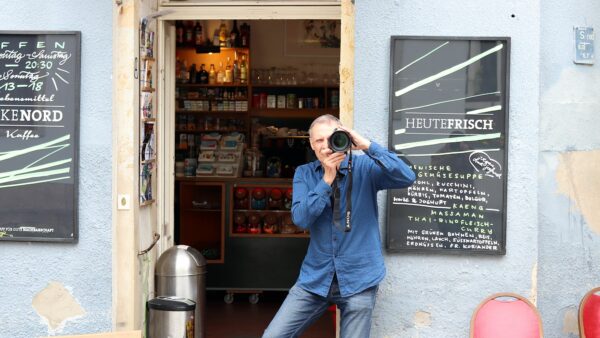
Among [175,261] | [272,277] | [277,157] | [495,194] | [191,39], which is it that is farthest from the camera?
[191,39]

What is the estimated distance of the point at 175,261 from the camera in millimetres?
5750

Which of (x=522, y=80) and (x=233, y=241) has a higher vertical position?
(x=522, y=80)

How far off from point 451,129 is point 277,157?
4339 mm

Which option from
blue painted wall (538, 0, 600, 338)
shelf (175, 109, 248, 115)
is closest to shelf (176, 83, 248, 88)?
shelf (175, 109, 248, 115)

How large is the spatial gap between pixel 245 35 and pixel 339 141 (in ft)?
20.7

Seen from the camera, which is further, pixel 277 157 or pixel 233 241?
pixel 277 157

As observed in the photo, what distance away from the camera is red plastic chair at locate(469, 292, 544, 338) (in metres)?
5.04

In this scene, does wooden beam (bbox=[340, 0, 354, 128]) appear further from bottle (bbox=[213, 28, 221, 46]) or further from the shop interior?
bottle (bbox=[213, 28, 221, 46])

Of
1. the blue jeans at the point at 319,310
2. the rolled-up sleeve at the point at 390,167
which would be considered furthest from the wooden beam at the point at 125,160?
the rolled-up sleeve at the point at 390,167

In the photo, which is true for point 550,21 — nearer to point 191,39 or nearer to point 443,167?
point 443,167

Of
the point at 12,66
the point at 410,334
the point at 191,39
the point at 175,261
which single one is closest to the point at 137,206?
the point at 175,261

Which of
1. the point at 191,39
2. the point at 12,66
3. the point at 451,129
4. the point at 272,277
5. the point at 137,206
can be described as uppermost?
the point at 191,39

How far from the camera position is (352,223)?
15.0 feet

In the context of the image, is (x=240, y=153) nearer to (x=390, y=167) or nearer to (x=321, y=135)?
(x=321, y=135)
